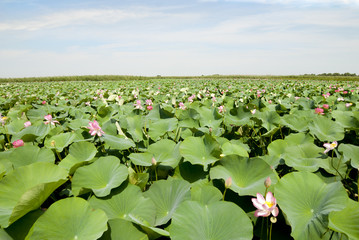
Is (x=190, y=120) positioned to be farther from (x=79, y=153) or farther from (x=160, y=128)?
(x=79, y=153)

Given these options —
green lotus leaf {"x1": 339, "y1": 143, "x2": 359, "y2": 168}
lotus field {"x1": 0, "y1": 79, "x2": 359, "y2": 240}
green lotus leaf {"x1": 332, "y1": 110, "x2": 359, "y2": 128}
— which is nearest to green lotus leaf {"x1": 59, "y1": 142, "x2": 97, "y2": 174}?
lotus field {"x1": 0, "y1": 79, "x2": 359, "y2": 240}

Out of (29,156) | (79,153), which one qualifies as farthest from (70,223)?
(29,156)

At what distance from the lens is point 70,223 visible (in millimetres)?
722

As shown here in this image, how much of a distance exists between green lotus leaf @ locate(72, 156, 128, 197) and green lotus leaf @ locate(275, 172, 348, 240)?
63 cm

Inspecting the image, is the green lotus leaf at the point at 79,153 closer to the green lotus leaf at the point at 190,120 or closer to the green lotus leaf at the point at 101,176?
the green lotus leaf at the point at 101,176

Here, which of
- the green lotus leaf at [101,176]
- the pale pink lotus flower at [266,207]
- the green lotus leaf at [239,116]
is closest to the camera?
the pale pink lotus flower at [266,207]

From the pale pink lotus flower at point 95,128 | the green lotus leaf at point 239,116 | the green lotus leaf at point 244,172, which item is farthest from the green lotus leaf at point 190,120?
the green lotus leaf at point 244,172

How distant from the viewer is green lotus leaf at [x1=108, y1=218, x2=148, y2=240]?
0.70 m

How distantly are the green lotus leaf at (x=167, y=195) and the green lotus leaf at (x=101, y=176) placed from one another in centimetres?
14

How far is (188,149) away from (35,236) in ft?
2.38

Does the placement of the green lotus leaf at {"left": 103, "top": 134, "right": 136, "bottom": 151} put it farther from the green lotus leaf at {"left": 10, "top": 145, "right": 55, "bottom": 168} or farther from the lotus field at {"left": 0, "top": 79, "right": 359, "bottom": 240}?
the green lotus leaf at {"left": 10, "top": 145, "right": 55, "bottom": 168}

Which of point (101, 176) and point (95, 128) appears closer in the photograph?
point (101, 176)

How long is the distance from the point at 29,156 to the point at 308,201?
1.38 meters

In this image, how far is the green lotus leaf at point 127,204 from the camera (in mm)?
826
